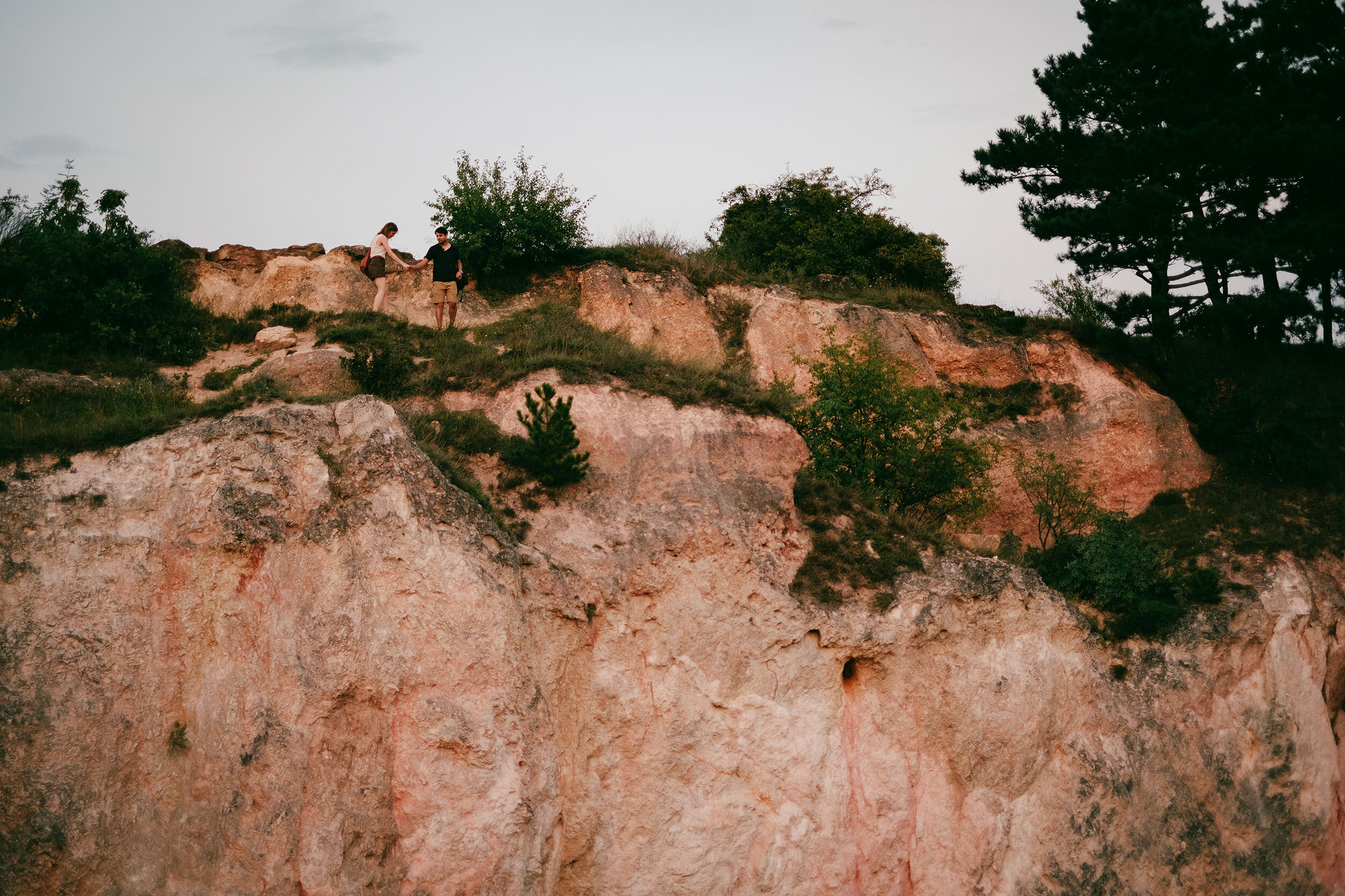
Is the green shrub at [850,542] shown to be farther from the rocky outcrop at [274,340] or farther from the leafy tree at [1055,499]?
the rocky outcrop at [274,340]

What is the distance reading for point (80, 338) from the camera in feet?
64.4

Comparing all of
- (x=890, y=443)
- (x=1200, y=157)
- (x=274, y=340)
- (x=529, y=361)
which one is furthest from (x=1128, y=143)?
(x=274, y=340)

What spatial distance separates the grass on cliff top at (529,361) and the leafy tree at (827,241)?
8.87 metres

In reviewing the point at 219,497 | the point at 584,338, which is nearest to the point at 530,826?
the point at 219,497

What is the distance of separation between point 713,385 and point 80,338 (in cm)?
1230

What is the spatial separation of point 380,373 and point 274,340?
150 inches

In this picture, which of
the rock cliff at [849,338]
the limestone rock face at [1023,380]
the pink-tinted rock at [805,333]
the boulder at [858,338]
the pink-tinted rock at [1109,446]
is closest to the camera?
the rock cliff at [849,338]

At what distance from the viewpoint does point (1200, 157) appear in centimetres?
2486

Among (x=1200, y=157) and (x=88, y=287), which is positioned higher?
(x=1200, y=157)

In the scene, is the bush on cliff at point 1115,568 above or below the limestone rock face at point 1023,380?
below

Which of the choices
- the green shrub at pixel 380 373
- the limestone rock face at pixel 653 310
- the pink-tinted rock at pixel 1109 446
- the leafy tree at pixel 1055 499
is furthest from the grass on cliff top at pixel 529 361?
the pink-tinted rock at pixel 1109 446

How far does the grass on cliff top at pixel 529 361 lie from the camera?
18.2 m

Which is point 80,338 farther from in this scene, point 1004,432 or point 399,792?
point 1004,432

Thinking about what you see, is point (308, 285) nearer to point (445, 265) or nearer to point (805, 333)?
point (445, 265)
